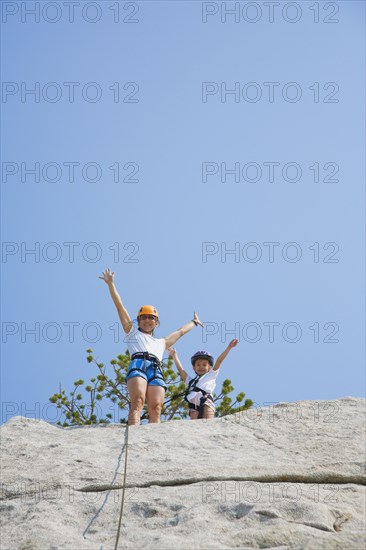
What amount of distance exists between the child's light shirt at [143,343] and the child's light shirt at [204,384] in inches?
22.9

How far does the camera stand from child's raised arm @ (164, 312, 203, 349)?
786 centimetres

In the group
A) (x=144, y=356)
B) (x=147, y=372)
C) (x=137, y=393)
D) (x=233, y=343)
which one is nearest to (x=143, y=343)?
(x=144, y=356)

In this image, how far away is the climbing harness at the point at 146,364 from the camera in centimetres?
724

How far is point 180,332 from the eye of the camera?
8.04 m

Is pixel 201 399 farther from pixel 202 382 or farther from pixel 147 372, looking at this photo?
pixel 147 372

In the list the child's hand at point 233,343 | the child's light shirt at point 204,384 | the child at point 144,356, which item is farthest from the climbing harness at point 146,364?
the child's hand at point 233,343

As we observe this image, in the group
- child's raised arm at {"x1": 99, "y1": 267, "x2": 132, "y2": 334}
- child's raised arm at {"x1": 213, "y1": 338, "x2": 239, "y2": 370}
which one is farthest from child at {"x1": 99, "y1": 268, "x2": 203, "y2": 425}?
child's raised arm at {"x1": 213, "y1": 338, "x2": 239, "y2": 370}

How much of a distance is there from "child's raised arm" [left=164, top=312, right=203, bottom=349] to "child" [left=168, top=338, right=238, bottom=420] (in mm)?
239

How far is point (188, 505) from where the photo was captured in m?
5.14

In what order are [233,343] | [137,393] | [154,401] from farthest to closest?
[233,343] < [154,401] < [137,393]

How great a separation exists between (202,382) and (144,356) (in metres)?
0.87

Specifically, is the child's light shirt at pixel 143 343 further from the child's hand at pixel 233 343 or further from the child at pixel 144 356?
the child's hand at pixel 233 343

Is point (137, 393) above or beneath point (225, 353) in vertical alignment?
beneath

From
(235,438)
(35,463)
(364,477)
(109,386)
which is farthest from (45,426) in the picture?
(109,386)
